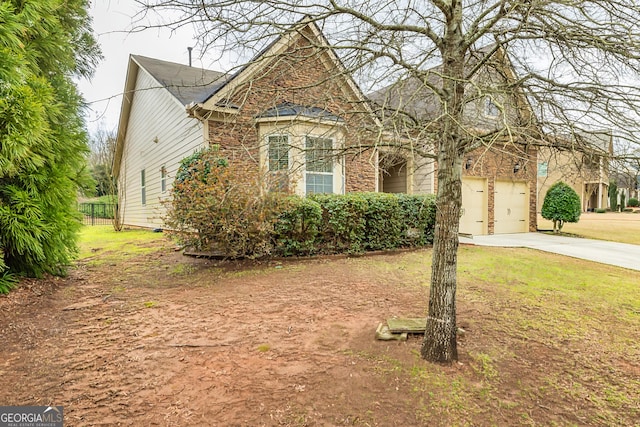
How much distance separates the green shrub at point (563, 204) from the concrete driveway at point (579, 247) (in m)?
0.96

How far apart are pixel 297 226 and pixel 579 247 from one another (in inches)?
329

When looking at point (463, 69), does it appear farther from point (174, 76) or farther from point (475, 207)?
point (174, 76)

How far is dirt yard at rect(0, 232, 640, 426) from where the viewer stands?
86.0 inches

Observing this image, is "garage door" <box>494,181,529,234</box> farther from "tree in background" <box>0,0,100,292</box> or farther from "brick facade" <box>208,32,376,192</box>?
"tree in background" <box>0,0,100,292</box>

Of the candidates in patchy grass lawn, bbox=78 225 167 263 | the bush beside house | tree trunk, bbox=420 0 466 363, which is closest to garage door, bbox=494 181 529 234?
the bush beside house

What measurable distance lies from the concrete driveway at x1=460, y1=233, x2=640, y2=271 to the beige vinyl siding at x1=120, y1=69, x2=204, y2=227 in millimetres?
9876

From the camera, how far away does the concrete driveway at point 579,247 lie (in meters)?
7.54

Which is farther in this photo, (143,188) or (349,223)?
(143,188)

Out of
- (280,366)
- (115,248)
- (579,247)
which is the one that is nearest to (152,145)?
(115,248)

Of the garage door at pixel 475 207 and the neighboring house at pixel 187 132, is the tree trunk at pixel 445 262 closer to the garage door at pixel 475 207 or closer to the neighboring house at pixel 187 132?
the neighboring house at pixel 187 132

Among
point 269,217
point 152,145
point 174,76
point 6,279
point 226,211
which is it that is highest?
point 174,76

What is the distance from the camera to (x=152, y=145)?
1302 cm

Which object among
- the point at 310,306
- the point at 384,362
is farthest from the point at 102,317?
the point at 384,362

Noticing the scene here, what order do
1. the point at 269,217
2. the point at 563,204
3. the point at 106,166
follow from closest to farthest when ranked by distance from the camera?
the point at 269,217
the point at 563,204
the point at 106,166
